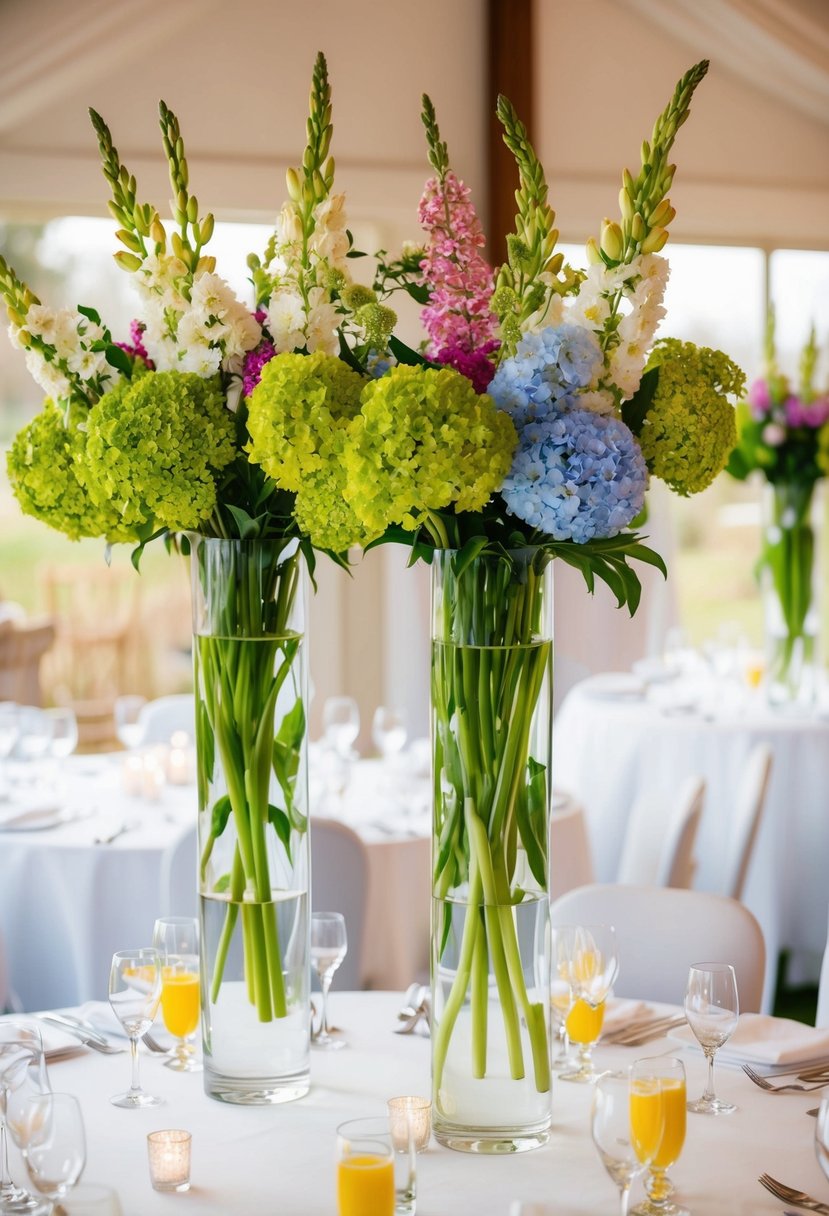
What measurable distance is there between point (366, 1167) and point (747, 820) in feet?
9.58

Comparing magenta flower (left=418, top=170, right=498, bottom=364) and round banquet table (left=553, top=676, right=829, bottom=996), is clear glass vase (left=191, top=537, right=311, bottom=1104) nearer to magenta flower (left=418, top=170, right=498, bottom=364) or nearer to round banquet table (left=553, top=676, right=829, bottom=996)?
magenta flower (left=418, top=170, right=498, bottom=364)

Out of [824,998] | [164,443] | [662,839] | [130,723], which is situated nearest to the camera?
[164,443]

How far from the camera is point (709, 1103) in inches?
71.3

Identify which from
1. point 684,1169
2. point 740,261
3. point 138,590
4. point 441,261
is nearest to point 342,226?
point 441,261

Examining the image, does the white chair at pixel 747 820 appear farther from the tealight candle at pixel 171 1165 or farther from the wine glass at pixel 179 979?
the tealight candle at pixel 171 1165

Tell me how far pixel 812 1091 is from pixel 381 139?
5.22 metres

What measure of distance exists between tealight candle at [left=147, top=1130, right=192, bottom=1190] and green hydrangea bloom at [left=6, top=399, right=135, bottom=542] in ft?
2.46

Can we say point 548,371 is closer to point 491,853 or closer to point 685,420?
point 685,420

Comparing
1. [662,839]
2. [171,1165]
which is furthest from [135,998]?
[662,839]

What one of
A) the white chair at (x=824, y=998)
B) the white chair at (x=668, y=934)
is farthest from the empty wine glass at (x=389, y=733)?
the white chair at (x=824, y=998)

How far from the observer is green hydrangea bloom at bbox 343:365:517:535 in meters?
1.48

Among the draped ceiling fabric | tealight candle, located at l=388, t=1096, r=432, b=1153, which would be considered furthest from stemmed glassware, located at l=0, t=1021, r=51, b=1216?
the draped ceiling fabric

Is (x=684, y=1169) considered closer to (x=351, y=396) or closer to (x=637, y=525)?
(x=637, y=525)

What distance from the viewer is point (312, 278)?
1.66 meters
